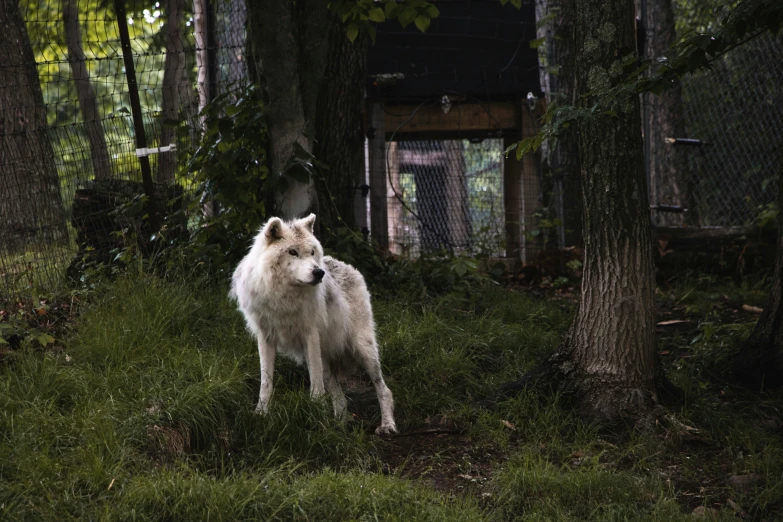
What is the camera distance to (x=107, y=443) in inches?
151

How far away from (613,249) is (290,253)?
1936 mm

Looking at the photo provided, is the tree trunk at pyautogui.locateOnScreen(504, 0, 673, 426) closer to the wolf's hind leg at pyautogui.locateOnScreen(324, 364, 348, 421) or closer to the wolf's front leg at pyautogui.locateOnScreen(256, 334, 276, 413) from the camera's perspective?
the wolf's hind leg at pyautogui.locateOnScreen(324, 364, 348, 421)

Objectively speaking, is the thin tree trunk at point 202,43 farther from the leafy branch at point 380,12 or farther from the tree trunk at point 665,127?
the tree trunk at point 665,127

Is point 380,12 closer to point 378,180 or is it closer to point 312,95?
point 312,95

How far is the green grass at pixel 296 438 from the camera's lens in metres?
3.56

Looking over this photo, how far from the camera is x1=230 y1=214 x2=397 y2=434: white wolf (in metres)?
4.79

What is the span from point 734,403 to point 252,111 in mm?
4142

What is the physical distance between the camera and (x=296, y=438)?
4.36 metres

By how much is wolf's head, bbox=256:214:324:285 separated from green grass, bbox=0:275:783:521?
68 cm

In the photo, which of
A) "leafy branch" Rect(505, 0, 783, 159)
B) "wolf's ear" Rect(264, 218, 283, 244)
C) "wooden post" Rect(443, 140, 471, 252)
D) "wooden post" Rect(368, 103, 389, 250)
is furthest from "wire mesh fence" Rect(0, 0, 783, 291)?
"leafy branch" Rect(505, 0, 783, 159)

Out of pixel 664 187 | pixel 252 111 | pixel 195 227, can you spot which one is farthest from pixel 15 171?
pixel 664 187

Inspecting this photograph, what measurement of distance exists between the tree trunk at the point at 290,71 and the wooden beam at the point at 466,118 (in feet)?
7.55

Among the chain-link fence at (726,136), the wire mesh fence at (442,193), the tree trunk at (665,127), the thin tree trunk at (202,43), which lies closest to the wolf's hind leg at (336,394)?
the thin tree trunk at (202,43)

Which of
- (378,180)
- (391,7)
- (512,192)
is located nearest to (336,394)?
(391,7)
